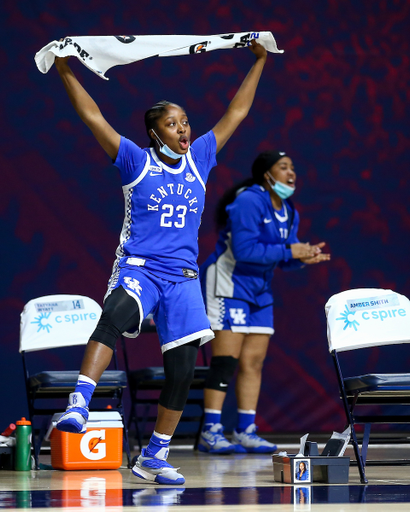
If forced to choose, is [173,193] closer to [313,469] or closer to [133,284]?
[133,284]

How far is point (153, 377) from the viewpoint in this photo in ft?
16.7

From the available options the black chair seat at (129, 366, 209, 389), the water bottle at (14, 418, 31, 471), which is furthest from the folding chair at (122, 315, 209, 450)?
the water bottle at (14, 418, 31, 471)

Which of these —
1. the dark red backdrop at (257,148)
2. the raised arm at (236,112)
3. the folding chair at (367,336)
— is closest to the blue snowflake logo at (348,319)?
the folding chair at (367,336)

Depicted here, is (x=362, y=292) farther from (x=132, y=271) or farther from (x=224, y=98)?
(x=224, y=98)

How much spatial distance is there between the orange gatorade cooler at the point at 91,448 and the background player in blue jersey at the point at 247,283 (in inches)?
40.8

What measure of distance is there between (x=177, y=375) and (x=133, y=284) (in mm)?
419

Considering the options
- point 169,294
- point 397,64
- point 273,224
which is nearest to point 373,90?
point 397,64

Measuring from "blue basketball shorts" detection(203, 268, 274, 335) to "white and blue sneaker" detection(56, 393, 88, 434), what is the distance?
2.18m

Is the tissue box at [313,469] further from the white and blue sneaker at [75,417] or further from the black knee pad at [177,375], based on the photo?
the white and blue sneaker at [75,417]

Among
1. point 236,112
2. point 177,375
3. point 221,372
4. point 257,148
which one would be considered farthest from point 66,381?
point 257,148

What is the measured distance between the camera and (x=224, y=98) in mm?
6090

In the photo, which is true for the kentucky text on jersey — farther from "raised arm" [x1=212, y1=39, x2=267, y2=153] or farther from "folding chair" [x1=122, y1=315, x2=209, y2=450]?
"folding chair" [x1=122, y1=315, x2=209, y2=450]

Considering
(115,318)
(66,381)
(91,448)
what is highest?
(115,318)

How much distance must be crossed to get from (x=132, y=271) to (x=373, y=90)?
360cm
